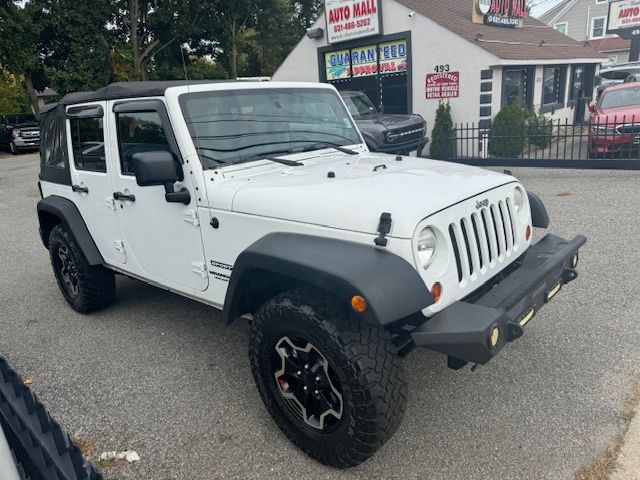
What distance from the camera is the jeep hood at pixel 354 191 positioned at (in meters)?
2.42

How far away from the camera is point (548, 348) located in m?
3.62

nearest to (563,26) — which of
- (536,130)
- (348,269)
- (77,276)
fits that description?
(536,130)

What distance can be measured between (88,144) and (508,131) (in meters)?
10.3

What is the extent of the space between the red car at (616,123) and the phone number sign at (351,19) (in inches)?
256

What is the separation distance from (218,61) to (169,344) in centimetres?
2935

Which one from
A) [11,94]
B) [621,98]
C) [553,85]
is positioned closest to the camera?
[621,98]

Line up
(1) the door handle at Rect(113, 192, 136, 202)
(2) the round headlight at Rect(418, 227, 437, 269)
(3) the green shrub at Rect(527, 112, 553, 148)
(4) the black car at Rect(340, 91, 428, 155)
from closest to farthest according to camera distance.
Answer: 1. (2) the round headlight at Rect(418, 227, 437, 269)
2. (1) the door handle at Rect(113, 192, 136, 202)
3. (4) the black car at Rect(340, 91, 428, 155)
4. (3) the green shrub at Rect(527, 112, 553, 148)

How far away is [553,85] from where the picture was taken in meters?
17.1

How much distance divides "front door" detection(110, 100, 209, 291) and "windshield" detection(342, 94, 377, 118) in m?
8.41

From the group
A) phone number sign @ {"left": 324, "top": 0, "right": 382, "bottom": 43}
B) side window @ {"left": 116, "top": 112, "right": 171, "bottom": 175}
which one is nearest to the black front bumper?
side window @ {"left": 116, "top": 112, "right": 171, "bottom": 175}

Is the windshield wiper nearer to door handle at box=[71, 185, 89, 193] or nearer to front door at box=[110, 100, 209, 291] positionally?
front door at box=[110, 100, 209, 291]

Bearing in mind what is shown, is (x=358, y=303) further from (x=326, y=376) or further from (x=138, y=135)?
(x=138, y=135)

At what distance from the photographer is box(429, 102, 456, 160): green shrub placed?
12680 millimetres

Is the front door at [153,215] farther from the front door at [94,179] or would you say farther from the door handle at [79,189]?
the door handle at [79,189]
